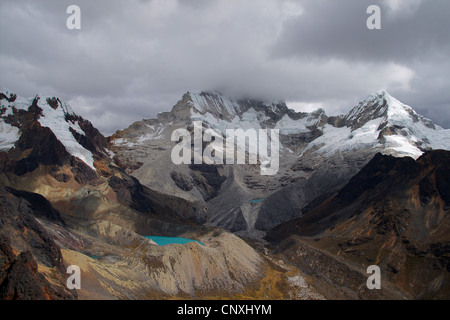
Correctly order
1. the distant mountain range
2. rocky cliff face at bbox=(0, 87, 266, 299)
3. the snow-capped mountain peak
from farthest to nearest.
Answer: the snow-capped mountain peak < the distant mountain range < rocky cliff face at bbox=(0, 87, 266, 299)

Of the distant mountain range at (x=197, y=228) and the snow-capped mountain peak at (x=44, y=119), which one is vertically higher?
the snow-capped mountain peak at (x=44, y=119)

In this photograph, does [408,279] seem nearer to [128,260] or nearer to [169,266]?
[169,266]

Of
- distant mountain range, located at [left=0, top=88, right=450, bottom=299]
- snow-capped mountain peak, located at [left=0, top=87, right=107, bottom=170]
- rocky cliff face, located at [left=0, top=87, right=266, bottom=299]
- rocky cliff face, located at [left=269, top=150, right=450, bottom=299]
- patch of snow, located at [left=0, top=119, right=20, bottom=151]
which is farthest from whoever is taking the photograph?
snow-capped mountain peak, located at [left=0, top=87, right=107, bottom=170]

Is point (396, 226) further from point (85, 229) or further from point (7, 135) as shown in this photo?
point (7, 135)

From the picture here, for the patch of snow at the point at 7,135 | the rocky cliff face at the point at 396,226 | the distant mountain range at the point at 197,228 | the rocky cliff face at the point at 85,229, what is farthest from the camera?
the patch of snow at the point at 7,135

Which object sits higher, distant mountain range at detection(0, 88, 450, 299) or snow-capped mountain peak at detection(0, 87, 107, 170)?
snow-capped mountain peak at detection(0, 87, 107, 170)

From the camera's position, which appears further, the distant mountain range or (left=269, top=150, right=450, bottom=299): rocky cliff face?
(left=269, top=150, right=450, bottom=299): rocky cliff face

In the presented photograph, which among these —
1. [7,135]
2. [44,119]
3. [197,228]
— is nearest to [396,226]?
[197,228]

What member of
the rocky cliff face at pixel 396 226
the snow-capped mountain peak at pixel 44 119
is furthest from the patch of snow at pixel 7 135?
the rocky cliff face at pixel 396 226

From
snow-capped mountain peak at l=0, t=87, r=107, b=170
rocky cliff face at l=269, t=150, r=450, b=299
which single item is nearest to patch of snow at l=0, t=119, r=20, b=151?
snow-capped mountain peak at l=0, t=87, r=107, b=170

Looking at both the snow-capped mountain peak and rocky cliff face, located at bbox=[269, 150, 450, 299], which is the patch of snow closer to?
the snow-capped mountain peak

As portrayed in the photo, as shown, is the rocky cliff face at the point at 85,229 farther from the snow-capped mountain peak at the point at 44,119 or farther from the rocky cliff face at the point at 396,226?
the rocky cliff face at the point at 396,226
